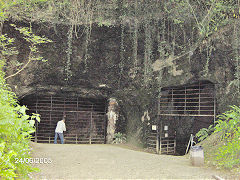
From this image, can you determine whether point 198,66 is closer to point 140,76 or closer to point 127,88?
point 140,76

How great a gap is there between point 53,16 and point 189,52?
513 centimetres

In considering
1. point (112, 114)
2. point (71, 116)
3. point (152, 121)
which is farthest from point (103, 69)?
point (71, 116)

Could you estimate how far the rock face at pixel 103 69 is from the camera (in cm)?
872

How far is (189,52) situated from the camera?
8.48 meters

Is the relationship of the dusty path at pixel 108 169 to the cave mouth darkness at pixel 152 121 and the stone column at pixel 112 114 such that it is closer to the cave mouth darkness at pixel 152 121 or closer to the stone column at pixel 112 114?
the cave mouth darkness at pixel 152 121

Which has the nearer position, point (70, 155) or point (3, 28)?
point (70, 155)

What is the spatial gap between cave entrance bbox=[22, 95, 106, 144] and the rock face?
800mm

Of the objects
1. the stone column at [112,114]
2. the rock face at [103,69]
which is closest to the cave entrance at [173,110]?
the rock face at [103,69]

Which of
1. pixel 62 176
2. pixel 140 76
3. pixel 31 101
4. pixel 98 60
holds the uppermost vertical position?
pixel 98 60

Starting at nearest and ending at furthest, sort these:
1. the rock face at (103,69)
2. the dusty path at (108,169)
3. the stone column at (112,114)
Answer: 1. the dusty path at (108,169)
2. the rock face at (103,69)
3. the stone column at (112,114)

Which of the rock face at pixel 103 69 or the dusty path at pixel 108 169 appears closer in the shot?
the dusty path at pixel 108 169

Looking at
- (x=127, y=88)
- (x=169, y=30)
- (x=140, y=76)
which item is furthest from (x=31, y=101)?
(x=169, y=30)

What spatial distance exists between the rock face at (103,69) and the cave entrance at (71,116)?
31.5 inches

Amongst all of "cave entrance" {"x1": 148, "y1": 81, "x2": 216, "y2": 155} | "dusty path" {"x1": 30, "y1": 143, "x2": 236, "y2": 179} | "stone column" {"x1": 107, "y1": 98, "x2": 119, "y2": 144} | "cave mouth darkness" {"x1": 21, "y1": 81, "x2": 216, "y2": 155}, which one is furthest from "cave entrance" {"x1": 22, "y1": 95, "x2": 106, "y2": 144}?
"dusty path" {"x1": 30, "y1": 143, "x2": 236, "y2": 179}
